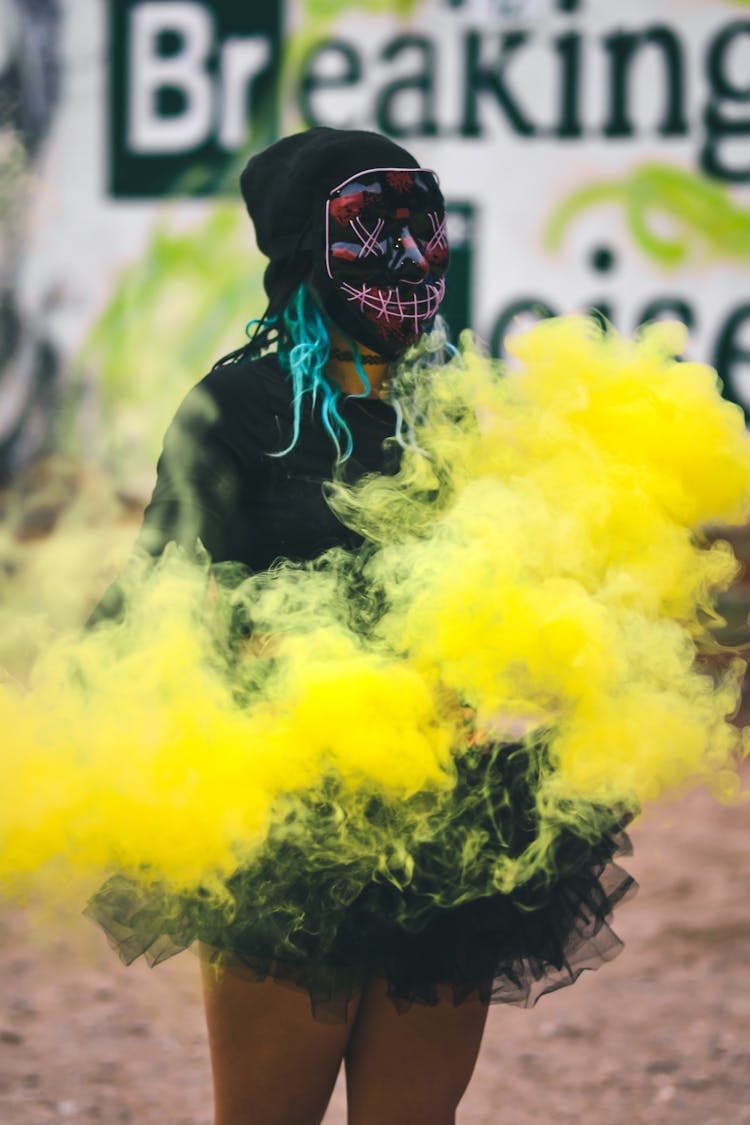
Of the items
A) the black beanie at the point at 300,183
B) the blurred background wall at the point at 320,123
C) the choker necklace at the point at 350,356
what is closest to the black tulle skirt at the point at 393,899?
the choker necklace at the point at 350,356

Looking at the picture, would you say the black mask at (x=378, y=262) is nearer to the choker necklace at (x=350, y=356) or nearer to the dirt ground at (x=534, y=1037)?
the choker necklace at (x=350, y=356)

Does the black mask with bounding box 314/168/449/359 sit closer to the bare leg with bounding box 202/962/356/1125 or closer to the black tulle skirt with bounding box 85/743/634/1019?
the black tulle skirt with bounding box 85/743/634/1019

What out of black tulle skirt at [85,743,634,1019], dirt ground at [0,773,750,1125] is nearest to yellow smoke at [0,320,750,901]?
black tulle skirt at [85,743,634,1019]

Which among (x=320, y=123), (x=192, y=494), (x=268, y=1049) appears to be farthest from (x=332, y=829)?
(x=320, y=123)

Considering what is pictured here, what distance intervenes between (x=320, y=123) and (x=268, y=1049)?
539 centimetres

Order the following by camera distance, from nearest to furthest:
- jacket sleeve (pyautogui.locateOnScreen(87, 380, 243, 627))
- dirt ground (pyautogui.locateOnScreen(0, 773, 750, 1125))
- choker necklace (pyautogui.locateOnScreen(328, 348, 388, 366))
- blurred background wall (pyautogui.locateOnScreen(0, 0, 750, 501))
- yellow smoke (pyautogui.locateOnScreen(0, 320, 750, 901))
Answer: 1. yellow smoke (pyautogui.locateOnScreen(0, 320, 750, 901))
2. jacket sleeve (pyautogui.locateOnScreen(87, 380, 243, 627))
3. choker necklace (pyautogui.locateOnScreen(328, 348, 388, 366))
4. dirt ground (pyautogui.locateOnScreen(0, 773, 750, 1125))
5. blurred background wall (pyautogui.locateOnScreen(0, 0, 750, 501))

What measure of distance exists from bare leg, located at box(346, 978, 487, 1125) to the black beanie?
0.94 metres

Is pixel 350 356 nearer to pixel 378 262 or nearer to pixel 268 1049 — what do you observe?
pixel 378 262

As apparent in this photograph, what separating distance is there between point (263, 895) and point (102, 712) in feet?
0.94

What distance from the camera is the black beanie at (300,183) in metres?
1.75

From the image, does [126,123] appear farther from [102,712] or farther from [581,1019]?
[102,712]

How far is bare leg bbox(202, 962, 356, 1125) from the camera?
1611mm

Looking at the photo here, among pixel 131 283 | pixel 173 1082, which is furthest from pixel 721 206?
pixel 173 1082

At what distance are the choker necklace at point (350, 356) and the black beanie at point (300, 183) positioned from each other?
0.33 ft
